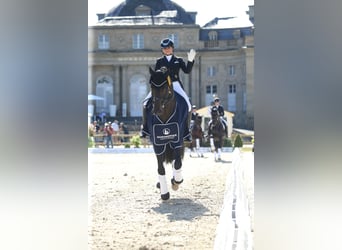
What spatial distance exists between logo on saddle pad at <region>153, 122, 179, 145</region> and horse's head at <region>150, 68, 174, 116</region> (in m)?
0.10

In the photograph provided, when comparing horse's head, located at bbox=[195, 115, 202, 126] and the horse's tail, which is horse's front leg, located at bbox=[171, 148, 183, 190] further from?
horse's head, located at bbox=[195, 115, 202, 126]

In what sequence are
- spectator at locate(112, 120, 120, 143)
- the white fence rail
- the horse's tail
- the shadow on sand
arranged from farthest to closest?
spectator at locate(112, 120, 120, 143) → the horse's tail → the shadow on sand → the white fence rail

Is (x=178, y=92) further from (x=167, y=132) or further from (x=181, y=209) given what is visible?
(x=181, y=209)

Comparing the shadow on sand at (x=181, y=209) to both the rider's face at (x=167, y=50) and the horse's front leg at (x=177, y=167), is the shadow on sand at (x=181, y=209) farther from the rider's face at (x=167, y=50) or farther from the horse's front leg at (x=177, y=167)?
the rider's face at (x=167, y=50)

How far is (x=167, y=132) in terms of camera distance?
3.15 metres

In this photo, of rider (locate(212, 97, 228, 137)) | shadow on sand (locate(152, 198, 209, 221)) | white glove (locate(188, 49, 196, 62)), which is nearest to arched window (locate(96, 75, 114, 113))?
white glove (locate(188, 49, 196, 62))

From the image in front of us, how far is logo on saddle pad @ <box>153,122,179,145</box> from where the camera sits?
3.15m

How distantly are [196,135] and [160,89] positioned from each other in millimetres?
437

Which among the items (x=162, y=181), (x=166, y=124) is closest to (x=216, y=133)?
(x=166, y=124)

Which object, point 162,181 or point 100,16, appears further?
point 100,16
